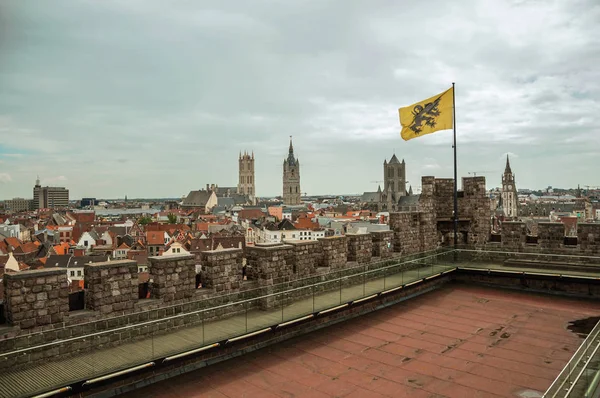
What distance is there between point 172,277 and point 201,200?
165 metres

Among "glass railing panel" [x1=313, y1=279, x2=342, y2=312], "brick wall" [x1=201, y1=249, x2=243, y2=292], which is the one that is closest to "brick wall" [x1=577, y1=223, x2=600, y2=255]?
"glass railing panel" [x1=313, y1=279, x2=342, y2=312]

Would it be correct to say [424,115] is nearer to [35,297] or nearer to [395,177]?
[35,297]

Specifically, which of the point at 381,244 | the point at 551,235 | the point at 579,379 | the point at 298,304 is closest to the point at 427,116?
the point at 381,244

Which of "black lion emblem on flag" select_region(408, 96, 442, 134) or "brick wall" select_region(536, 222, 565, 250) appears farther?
"black lion emblem on flag" select_region(408, 96, 442, 134)

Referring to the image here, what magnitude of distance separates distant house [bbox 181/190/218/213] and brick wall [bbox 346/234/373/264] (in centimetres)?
15231

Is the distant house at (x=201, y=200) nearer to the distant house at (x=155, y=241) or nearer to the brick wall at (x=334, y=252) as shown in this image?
the distant house at (x=155, y=241)

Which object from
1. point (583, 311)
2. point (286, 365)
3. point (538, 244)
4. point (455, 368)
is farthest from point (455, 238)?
point (286, 365)

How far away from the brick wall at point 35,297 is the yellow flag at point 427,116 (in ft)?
33.2

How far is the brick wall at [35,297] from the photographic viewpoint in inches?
207

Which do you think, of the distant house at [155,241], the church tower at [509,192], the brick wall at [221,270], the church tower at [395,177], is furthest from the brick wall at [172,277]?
the church tower at [395,177]

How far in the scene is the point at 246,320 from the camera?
6.69 m

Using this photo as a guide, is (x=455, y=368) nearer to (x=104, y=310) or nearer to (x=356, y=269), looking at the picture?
(x=356, y=269)

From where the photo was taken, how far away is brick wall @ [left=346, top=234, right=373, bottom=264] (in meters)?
9.66

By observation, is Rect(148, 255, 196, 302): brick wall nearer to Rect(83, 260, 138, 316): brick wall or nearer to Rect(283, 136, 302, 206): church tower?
Rect(83, 260, 138, 316): brick wall
